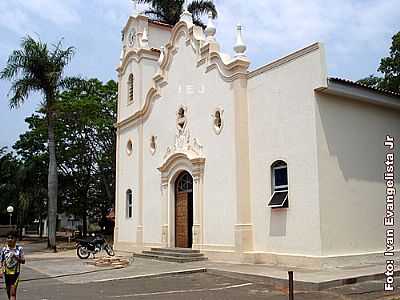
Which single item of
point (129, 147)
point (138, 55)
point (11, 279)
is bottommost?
point (11, 279)

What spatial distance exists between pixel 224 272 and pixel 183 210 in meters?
6.10

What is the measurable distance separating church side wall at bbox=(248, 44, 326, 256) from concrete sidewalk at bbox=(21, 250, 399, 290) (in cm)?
93

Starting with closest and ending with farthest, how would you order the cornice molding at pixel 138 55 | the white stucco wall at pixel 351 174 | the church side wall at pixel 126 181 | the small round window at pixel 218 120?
the white stucco wall at pixel 351 174
the small round window at pixel 218 120
the church side wall at pixel 126 181
the cornice molding at pixel 138 55

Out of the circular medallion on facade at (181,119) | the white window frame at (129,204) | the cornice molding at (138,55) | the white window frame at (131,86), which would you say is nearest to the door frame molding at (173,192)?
the circular medallion on facade at (181,119)

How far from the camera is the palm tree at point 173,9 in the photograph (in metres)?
29.8

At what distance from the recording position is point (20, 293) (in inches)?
462

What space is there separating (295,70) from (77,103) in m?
22.2

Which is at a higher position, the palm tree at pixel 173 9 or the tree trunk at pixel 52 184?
the palm tree at pixel 173 9

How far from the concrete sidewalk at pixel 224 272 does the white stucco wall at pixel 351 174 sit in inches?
36.1

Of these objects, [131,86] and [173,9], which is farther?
[173,9]

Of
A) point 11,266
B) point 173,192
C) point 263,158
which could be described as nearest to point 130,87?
point 173,192

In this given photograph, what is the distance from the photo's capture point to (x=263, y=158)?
51.4ft

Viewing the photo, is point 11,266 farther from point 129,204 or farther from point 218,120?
point 129,204

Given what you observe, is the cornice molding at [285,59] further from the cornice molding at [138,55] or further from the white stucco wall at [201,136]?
the cornice molding at [138,55]
